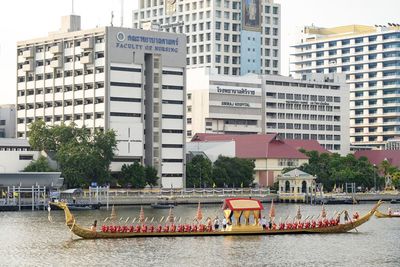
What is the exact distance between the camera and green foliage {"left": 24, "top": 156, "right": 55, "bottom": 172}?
17038cm

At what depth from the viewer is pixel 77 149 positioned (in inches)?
6757

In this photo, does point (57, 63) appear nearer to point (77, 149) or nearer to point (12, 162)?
point (12, 162)

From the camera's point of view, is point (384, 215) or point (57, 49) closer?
point (384, 215)

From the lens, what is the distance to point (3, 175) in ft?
531

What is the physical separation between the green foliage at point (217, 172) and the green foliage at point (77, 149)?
21592mm

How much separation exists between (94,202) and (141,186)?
2001 cm

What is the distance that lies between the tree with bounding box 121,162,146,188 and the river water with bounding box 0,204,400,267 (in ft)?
197

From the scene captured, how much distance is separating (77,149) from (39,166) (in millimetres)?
6670

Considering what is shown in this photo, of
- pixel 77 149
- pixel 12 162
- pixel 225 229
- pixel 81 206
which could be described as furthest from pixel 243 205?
pixel 12 162

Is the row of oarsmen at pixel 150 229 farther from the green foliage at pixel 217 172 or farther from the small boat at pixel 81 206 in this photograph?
the green foliage at pixel 217 172

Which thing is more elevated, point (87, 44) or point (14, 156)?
point (87, 44)

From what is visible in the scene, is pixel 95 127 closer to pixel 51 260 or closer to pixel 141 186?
pixel 141 186

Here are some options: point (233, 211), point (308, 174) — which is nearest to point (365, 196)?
point (308, 174)

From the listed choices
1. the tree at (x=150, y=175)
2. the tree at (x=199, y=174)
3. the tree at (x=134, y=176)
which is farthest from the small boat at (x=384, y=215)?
the tree at (x=199, y=174)
